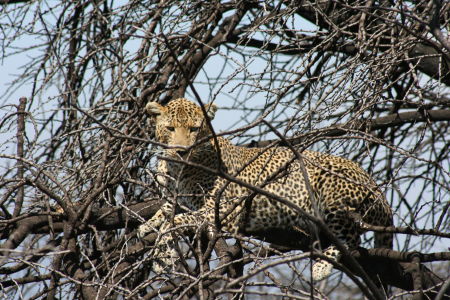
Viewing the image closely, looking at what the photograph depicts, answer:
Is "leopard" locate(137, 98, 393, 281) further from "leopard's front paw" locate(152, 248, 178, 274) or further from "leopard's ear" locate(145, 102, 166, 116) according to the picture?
"leopard's front paw" locate(152, 248, 178, 274)

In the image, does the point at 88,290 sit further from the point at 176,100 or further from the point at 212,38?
the point at 212,38

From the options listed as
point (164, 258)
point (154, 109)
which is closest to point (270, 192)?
point (154, 109)

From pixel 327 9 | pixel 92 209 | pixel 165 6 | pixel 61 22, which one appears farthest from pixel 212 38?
pixel 92 209

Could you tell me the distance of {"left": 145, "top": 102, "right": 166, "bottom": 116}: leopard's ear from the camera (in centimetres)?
578

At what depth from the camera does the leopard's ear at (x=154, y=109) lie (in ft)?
19.0

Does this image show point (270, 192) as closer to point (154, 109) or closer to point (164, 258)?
point (154, 109)

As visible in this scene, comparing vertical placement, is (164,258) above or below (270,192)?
below

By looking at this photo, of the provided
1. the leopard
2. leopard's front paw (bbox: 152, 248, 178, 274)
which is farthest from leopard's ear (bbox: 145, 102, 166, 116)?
leopard's front paw (bbox: 152, 248, 178, 274)

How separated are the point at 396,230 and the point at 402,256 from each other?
1.79ft

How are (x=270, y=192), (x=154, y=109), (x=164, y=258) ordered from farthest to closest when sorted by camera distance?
(x=154, y=109), (x=270, y=192), (x=164, y=258)

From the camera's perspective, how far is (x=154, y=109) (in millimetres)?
5797

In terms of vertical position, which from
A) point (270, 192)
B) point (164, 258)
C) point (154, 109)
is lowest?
point (164, 258)

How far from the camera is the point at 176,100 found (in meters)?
6.04

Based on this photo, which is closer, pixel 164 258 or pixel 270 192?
pixel 164 258
